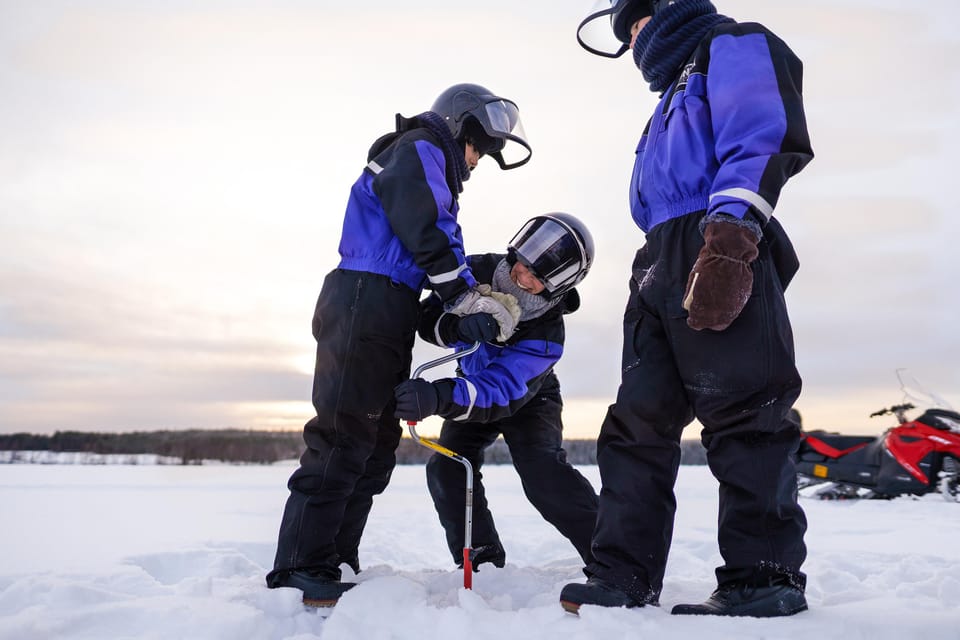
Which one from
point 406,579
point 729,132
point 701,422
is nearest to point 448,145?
point 729,132

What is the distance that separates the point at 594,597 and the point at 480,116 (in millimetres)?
2278

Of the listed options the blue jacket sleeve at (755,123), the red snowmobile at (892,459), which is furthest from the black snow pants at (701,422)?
the red snowmobile at (892,459)

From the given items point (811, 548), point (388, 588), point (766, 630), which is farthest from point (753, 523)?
point (811, 548)

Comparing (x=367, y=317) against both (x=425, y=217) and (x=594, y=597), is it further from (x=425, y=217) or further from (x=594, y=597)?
(x=594, y=597)

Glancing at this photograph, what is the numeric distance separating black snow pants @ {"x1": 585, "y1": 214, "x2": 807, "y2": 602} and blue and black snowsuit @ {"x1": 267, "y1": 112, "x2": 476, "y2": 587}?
2.85 ft

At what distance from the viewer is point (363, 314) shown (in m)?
2.91

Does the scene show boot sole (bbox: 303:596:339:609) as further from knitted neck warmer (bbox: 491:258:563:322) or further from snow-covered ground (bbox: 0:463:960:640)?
knitted neck warmer (bbox: 491:258:563:322)

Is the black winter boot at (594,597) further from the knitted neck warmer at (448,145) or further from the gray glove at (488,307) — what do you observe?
the knitted neck warmer at (448,145)

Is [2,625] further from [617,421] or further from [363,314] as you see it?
[617,421]

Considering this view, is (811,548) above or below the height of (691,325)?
below

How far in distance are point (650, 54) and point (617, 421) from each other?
137cm

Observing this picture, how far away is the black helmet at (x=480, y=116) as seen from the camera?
3473 millimetres

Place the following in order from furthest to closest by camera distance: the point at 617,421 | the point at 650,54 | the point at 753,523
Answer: the point at 650,54 < the point at 617,421 < the point at 753,523

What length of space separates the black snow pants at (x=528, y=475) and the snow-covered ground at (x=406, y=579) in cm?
29
